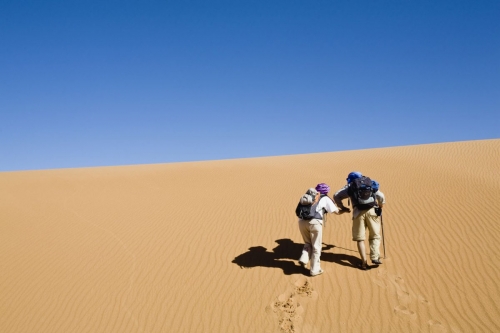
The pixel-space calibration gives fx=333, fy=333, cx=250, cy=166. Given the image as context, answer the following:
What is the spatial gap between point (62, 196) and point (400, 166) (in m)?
16.0

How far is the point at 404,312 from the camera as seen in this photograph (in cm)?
480

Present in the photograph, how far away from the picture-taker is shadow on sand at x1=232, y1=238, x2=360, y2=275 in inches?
249

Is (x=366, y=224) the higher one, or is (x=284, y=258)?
(x=366, y=224)

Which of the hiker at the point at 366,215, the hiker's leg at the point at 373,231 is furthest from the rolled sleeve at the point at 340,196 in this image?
the hiker's leg at the point at 373,231

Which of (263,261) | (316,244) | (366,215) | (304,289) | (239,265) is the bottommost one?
(304,289)

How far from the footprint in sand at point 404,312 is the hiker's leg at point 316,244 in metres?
1.42

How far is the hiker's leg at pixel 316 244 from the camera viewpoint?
19.0ft

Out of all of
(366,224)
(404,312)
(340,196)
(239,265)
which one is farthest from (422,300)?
(239,265)

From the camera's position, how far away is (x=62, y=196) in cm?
1401

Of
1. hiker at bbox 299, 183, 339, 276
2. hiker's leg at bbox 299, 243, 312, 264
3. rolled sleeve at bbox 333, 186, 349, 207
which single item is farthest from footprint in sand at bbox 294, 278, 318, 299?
rolled sleeve at bbox 333, 186, 349, 207

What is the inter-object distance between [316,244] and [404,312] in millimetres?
1651

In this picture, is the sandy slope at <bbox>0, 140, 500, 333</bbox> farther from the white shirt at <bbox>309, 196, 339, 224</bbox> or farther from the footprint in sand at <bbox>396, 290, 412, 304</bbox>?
the white shirt at <bbox>309, 196, 339, 224</bbox>

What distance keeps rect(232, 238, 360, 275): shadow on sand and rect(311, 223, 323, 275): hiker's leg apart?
0.26 meters

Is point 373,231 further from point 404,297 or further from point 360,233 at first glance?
point 404,297
